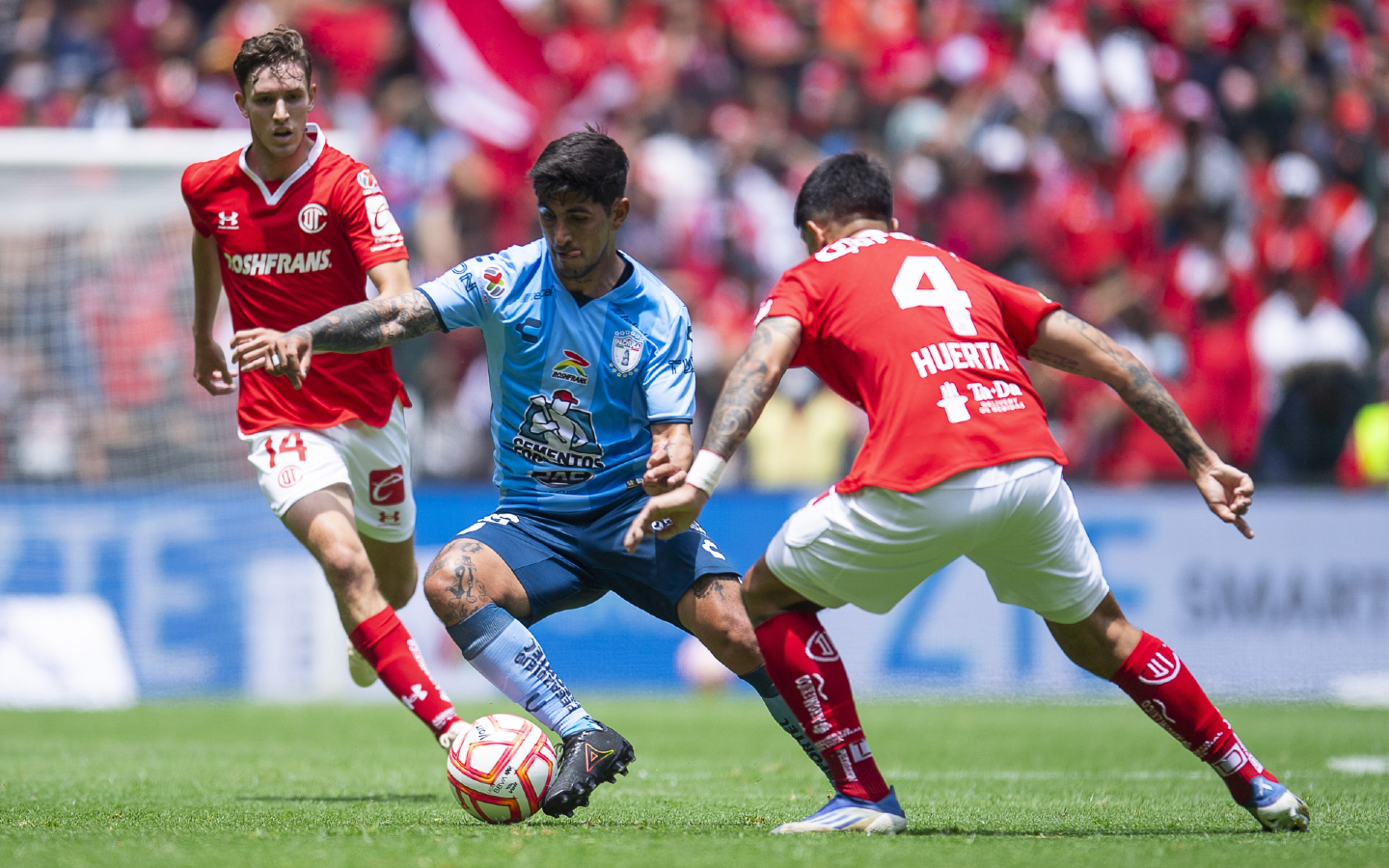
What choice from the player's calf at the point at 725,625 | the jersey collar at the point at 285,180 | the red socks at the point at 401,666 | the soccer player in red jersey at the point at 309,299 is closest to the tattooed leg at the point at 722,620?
the player's calf at the point at 725,625

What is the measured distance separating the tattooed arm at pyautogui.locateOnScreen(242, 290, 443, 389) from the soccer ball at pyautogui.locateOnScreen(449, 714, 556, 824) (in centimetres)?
145

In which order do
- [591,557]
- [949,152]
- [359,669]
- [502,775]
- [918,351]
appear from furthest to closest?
[949,152], [359,669], [591,557], [502,775], [918,351]

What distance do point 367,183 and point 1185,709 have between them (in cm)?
407

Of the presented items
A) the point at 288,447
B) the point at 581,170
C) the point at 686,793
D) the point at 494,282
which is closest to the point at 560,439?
the point at 494,282

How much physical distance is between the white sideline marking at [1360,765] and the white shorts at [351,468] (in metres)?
4.81

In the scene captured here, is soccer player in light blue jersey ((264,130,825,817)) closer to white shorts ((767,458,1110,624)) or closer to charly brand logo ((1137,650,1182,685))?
white shorts ((767,458,1110,624))

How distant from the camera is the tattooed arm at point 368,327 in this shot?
538 centimetres

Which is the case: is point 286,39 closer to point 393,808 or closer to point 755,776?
point 393,808

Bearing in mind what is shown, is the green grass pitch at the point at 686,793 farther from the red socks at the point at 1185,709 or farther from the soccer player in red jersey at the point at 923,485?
the soccer player in red jersey at the point at 923,485

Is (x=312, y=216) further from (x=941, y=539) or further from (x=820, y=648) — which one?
(x=941, y=539)

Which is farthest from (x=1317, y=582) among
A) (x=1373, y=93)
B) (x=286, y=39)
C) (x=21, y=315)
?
(x=21, y=315)

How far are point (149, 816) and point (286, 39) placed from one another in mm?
3233

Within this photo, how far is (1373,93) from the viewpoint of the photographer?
1595 centimetres

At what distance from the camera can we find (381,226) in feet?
21.8
